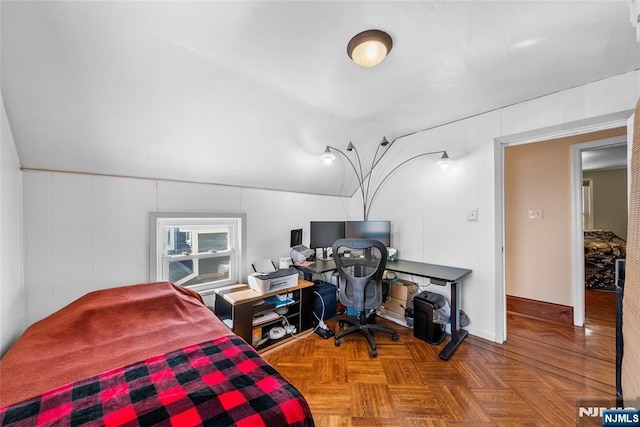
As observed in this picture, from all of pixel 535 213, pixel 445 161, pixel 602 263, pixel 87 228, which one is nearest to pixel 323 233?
pixel 445 161

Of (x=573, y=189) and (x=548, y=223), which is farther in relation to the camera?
(x=548, y=223)

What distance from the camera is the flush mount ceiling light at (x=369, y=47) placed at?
4.45 feet

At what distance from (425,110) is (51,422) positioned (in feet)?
10.1

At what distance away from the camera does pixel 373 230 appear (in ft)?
10.0

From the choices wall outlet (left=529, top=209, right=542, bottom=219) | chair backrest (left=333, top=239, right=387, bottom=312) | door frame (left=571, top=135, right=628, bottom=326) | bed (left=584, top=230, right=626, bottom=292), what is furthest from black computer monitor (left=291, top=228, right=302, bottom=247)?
bed (left=584, top=230, right=626, bottom=292)

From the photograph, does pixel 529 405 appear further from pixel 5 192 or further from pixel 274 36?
pixel 5 192

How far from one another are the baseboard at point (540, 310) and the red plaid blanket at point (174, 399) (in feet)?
11.1

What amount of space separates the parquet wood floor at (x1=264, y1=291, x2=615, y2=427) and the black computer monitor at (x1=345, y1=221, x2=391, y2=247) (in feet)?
3.58

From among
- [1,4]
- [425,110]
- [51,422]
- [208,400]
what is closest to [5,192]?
[1,4]

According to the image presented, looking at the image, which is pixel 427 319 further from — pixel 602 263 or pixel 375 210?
pixel 602 263

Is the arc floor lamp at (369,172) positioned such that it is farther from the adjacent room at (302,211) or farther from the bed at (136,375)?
the bed at (136,375)

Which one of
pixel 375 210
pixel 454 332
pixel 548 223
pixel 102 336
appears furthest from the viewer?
pixel 375 210

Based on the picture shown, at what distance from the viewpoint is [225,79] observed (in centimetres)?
169

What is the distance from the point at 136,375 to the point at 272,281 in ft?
4.14
